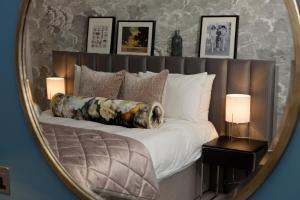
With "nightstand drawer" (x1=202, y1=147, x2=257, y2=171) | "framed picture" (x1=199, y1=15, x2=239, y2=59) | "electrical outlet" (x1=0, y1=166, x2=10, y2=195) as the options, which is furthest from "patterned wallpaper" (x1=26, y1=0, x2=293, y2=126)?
"electrical outlet" (x1=0, y1=166, x2=10, y2=195)

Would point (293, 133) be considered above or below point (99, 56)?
below

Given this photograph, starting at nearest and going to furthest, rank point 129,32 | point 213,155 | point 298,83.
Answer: point 298,83
point 213,155
point 129,32

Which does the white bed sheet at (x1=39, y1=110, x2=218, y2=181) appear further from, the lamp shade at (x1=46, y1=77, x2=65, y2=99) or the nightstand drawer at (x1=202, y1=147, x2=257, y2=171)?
the lamp shade at (x1=46, y1=77, x2=65, y2=99)

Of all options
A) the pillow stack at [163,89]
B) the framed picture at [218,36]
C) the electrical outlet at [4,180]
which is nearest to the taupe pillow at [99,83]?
the pillow stack at [163,89]

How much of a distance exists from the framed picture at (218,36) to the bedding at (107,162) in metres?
0.29

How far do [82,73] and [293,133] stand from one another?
0.60 meters

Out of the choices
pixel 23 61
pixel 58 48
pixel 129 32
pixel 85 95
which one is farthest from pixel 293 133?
pixel 23 61

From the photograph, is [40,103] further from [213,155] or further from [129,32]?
[213,155]

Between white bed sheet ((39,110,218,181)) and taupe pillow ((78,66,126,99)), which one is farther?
taupe pillow ((78,66,126,99))

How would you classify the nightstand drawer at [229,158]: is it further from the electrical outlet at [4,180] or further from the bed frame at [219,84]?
the electrical outlet at [4,180]

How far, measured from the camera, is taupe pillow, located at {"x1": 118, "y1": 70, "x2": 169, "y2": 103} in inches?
40.3

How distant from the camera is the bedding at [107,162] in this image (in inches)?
40.5

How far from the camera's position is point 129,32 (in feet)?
3.48

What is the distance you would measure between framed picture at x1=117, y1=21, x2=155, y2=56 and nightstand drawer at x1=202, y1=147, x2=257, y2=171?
289 mm
